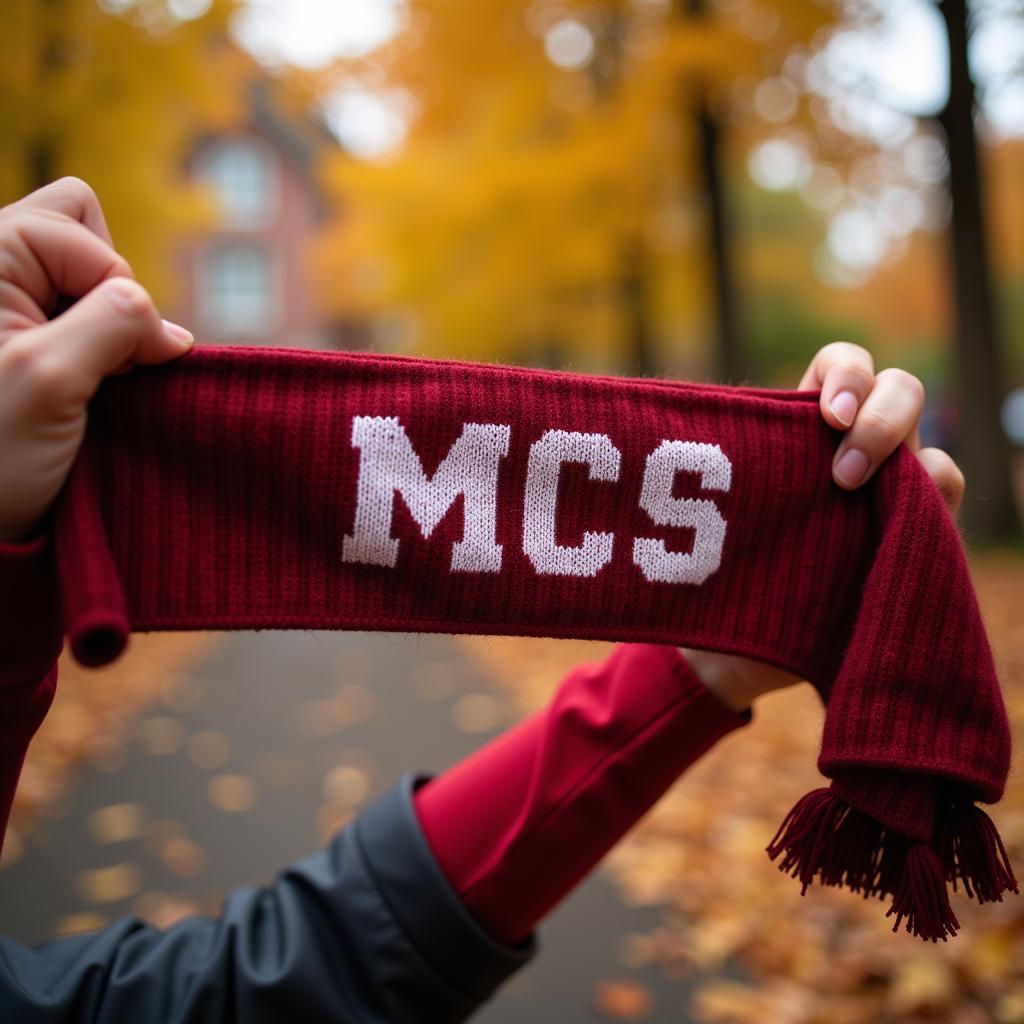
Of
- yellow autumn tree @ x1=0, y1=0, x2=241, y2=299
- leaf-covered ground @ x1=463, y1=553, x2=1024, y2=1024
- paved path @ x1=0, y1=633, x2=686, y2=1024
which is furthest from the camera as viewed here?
yellow autumn tree @ x1=0, y1=0, x2=241, y2=299

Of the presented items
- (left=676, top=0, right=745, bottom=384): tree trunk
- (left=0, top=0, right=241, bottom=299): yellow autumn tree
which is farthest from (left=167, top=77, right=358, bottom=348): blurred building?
(left=676, top=0, right=745, bottom=384): tree trunk

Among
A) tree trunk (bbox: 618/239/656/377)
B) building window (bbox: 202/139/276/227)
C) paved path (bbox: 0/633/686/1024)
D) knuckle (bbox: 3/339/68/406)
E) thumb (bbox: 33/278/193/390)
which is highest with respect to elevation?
building window (bbox: 202/139/276/227)

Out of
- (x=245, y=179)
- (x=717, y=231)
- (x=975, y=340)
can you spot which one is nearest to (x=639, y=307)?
(x=717, y=231)

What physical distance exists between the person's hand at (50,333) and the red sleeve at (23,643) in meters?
0.04

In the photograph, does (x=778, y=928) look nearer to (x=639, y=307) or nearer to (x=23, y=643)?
(x=23, y=643)

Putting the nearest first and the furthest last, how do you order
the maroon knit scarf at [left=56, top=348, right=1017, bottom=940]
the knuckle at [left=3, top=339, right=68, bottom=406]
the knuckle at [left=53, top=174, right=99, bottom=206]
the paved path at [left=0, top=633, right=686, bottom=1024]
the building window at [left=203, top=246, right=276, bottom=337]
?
the knuckle at [left=3, top=339, right=68, bottom=406] → the knuckle at [left=53, top=174, right=99, bottom=206] → the maroon knit scarf at [left=56, top=348, right=1017, bottom=940] → the paved path at [left=0, top=633, right=686, bottom=1024] → the building window at [left=203, top=246, right=276, bottom=337]

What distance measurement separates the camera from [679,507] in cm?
119

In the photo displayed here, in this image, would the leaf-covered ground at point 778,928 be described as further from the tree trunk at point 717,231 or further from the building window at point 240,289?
the building window at point 240,289

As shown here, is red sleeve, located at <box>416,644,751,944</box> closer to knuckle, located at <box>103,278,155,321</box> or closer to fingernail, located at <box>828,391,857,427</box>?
fingernail, located at <box>828,391,857,427</box>

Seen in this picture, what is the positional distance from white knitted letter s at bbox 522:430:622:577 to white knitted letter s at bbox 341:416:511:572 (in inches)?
1.7

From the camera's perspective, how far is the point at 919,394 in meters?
1.15

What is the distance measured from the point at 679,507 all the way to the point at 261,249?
2488 centimetres

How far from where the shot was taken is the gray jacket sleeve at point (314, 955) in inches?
44.4

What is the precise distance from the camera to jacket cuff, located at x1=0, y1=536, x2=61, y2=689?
34.6 inches
